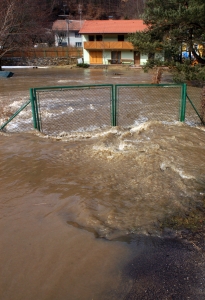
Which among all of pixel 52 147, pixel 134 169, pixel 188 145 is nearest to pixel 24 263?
pixel 134 169

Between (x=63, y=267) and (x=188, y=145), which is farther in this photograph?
(x=188, y=145)

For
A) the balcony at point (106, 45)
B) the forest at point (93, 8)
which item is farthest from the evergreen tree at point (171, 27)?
the forest at point (93, 8)

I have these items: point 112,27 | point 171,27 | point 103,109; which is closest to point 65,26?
point 112,27

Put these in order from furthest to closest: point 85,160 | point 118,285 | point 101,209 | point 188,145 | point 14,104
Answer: point 14,104, point 188,145, point 85,160, point 101,209, point 118,285

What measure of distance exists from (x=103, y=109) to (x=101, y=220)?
8.97 metres

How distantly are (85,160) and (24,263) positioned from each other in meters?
3.13

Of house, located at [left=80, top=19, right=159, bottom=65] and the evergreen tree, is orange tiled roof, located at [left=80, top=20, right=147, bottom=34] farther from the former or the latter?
the evergreen tree

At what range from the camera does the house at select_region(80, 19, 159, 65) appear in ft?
131

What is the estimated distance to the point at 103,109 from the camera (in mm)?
12477

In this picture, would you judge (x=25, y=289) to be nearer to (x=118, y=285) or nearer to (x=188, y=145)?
(x=118, y=285)

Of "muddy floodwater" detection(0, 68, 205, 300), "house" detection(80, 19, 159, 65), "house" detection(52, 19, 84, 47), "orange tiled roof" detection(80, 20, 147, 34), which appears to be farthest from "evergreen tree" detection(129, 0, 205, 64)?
"house" detection(52, 19, 84, 47)

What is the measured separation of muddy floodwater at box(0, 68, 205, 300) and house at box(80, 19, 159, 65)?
35.8 metres

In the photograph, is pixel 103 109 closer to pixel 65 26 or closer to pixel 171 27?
pixel 171 27

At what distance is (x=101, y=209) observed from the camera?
423 cm
